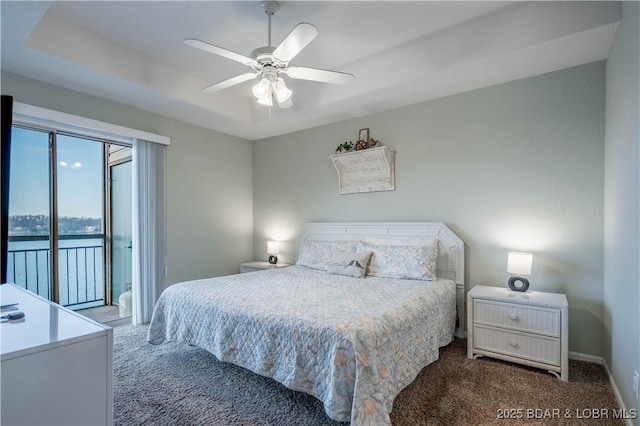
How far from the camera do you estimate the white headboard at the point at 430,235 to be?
10.5ft

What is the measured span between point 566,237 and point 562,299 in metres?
0.58

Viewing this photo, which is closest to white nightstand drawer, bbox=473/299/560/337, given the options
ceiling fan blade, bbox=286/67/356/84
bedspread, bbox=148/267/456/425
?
bedspread, bbox=148/267/456/425

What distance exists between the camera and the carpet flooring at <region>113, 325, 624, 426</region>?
1902mm

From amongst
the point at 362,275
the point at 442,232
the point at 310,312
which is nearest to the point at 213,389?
the point at 310,312

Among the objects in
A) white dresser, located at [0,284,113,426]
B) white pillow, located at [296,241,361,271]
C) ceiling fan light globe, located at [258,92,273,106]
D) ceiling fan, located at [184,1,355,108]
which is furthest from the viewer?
white pillow, located at [296,241,361,271]

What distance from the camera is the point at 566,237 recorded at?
9.05 ft

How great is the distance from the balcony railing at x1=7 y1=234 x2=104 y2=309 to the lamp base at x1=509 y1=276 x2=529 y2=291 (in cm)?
458

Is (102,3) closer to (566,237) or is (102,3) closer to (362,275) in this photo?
(362,275)

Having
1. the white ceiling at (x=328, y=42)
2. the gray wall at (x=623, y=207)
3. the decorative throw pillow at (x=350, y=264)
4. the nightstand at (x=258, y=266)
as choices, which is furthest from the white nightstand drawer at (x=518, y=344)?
the nightstand at (x=258, y=266)

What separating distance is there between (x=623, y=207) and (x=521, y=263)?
86 cm

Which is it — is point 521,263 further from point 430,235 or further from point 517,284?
point 430,235

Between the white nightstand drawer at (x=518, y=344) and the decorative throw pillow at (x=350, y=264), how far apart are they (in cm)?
116

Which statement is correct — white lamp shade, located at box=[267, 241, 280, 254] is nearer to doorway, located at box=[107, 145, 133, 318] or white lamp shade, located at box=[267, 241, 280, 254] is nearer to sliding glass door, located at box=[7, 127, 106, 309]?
doorway, located at box=[107, 145, 133, 318]

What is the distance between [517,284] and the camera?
2.80 metres
